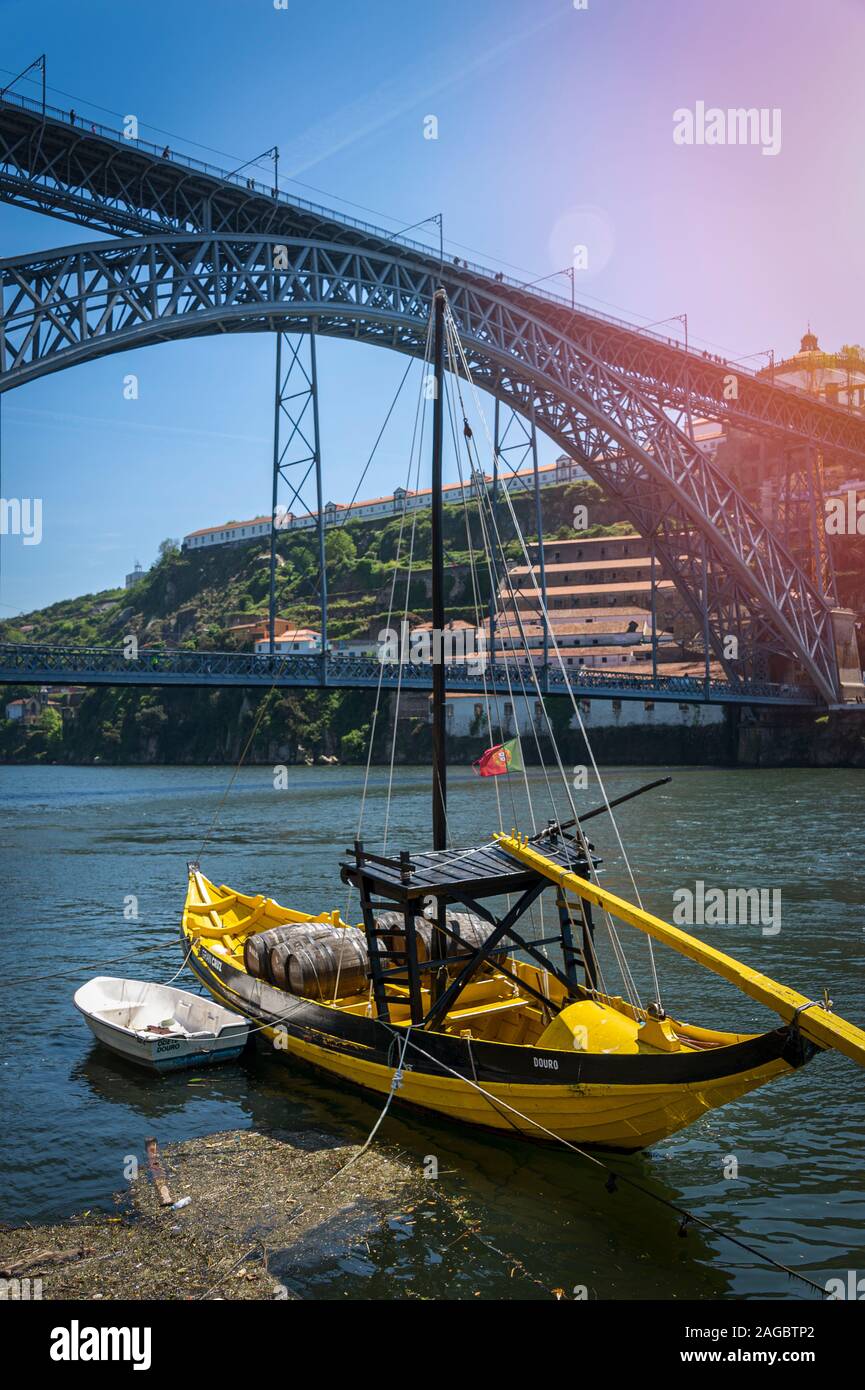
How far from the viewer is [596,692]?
65.4 meters

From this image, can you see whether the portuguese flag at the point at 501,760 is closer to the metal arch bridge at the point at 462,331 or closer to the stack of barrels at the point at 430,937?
the stack of barrels at the point at 430,937

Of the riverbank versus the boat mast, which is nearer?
the riverbank

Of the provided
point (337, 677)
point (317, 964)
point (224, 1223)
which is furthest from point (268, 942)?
point (337, 677)

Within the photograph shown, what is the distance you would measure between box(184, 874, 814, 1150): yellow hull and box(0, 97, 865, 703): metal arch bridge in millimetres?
28769

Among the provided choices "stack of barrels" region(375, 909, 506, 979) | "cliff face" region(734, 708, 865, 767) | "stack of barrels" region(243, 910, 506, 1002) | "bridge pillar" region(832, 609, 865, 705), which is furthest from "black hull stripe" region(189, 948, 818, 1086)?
"bridge pillar" region(832, 609, 865, 705)

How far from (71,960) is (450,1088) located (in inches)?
457

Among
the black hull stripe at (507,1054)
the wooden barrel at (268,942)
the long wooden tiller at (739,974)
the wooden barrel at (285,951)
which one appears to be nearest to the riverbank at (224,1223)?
the black hull stripe at (507,1054)

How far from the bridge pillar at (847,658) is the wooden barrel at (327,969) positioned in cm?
6496

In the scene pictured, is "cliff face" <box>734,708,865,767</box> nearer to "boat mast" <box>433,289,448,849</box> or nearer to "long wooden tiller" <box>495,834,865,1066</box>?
"boat mast" <box>433,289,448,849</box>

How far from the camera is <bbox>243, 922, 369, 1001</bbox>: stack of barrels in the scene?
14.5 meters

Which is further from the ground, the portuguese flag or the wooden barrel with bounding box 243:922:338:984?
the portuguese flag

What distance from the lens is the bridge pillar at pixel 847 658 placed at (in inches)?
2911

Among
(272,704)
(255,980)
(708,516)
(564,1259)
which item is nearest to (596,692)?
(708,516)
